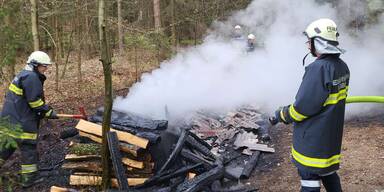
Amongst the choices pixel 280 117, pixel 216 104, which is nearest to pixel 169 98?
pixel 216 104

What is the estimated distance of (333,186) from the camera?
13.2 feet

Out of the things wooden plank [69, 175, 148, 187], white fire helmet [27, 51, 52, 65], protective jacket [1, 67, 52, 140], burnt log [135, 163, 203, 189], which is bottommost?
wooden plank [69, 175, 148, 187]

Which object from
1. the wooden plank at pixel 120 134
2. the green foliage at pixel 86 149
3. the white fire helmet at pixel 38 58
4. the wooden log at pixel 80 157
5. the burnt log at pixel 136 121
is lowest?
the wooden log at pixel 80 157

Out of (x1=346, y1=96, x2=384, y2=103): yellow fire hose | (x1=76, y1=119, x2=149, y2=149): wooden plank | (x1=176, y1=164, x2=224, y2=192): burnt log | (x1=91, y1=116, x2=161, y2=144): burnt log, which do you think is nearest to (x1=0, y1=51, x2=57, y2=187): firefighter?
(x1=76, y1=119, x2=149, y2=149): wooden plank

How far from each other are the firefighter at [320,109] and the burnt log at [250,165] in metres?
2.20

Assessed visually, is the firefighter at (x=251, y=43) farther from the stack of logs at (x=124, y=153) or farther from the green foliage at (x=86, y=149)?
the green foliage at (x=86, y=149)

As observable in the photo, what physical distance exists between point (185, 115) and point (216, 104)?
162 centimetres

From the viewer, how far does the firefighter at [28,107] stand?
5.88 metres

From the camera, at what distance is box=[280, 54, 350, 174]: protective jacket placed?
3572mm

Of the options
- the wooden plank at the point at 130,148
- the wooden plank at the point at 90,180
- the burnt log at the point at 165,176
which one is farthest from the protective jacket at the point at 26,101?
the burnt log at the point at 165,176

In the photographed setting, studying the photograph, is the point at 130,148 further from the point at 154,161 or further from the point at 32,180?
the point at 32,180

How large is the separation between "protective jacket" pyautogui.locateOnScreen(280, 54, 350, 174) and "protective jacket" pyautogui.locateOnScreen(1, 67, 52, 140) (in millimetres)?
3917

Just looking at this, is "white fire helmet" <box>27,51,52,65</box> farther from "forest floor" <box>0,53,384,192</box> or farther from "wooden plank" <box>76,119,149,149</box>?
"forest floor" <box>0,53,384,192</box>

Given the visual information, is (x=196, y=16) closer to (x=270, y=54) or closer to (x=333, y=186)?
(x=270, y=54)
